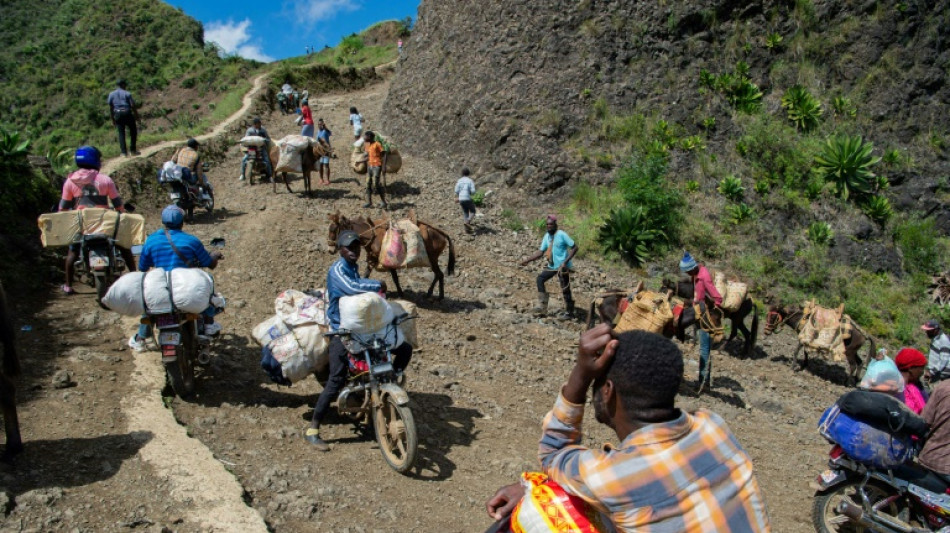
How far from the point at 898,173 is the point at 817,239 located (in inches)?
143

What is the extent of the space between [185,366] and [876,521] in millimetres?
6103

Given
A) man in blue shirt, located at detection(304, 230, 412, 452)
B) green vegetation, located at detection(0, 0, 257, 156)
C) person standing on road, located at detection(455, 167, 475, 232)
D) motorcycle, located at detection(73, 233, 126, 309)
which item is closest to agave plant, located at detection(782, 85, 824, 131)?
person standing on road, located at detection(455, 167, 475, 232)

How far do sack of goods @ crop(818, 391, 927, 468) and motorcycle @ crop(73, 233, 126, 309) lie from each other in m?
7.85

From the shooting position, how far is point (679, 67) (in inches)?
763

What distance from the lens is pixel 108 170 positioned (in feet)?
48.0

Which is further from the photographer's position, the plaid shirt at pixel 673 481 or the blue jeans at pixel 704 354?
the blue jeans at pixel 704 354

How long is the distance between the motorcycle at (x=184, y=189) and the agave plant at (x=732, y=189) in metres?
12.3

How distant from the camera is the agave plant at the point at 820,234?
16562mm

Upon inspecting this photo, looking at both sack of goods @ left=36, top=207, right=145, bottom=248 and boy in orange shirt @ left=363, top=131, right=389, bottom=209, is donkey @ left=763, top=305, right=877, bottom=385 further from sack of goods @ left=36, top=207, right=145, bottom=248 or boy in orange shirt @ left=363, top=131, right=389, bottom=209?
sack of goods @ left=36, top=207, right=145, bottom=248

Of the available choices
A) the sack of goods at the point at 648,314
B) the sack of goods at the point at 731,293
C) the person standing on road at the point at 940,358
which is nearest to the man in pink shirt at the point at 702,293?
the sack of goods at the point at 648,314

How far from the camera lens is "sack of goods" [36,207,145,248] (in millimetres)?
7953

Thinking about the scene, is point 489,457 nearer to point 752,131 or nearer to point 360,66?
point 752,131

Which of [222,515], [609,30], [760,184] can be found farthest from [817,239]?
[222,515]

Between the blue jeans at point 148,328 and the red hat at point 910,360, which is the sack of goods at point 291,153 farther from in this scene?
the red hat at point 910,360
